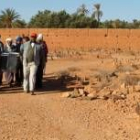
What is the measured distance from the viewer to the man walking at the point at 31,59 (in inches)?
586

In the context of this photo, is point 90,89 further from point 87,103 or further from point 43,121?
point 43,121

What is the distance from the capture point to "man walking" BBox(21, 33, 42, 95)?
14891mm

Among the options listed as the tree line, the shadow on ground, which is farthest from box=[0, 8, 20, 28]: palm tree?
the shadow on ground

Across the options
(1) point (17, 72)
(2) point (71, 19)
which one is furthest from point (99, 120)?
(2) point (71, 19)

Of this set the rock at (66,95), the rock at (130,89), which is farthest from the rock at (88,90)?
the rock at (130,89)

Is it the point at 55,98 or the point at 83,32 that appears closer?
the point at 55,98

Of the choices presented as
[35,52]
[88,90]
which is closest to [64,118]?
[35,52]

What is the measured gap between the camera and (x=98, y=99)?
46.9 feet

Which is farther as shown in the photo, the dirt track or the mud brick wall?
the mud brick wall

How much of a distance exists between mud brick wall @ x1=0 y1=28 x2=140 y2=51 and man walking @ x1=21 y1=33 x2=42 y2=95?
1104 inches

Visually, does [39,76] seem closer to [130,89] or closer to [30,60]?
[30,60]

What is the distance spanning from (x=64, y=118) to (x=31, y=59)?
3.59m

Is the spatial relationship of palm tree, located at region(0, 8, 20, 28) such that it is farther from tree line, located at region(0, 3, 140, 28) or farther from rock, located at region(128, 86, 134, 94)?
rock, located at region(128, 86, 134, 94)

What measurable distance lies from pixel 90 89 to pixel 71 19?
49.5 m
